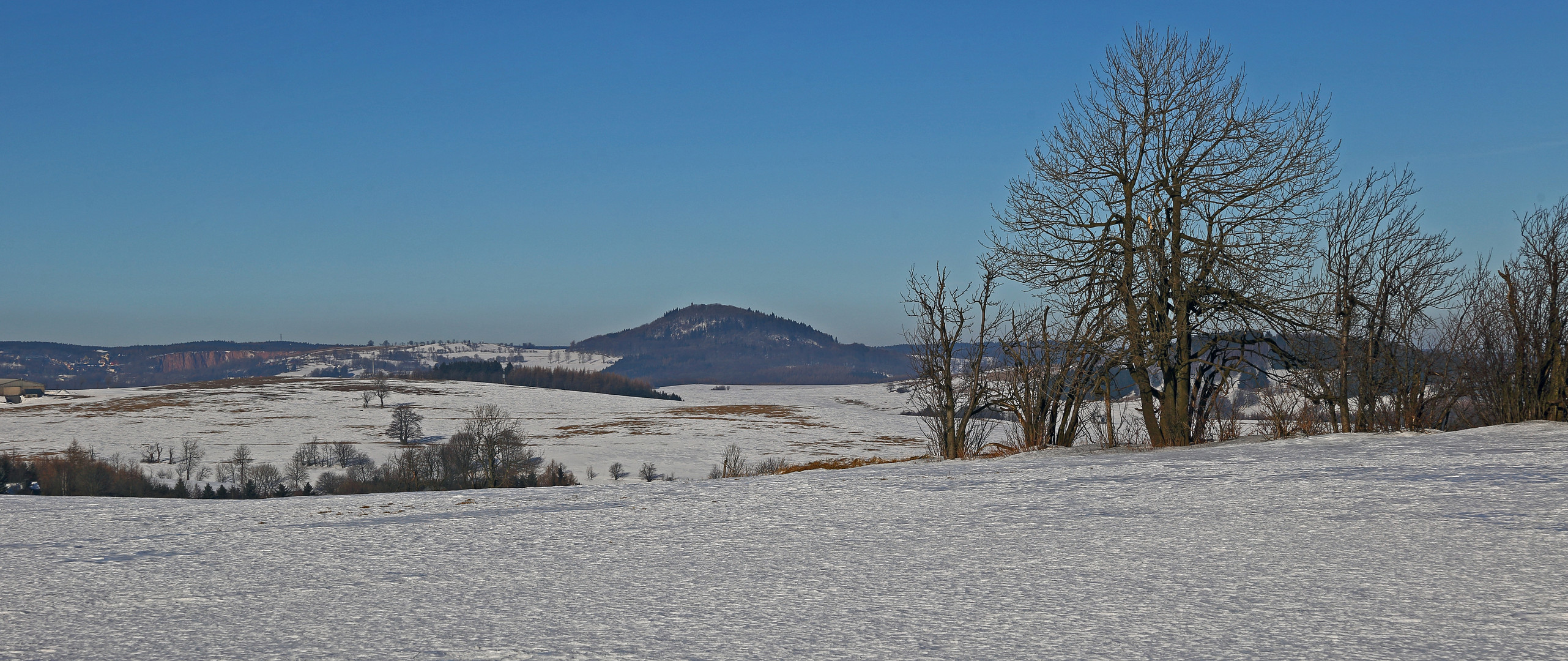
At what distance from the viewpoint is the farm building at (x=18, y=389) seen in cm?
12811

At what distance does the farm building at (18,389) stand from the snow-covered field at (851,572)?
14930 centimetres

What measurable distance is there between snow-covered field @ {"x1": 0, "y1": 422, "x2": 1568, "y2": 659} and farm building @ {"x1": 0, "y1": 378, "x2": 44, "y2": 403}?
490 feet

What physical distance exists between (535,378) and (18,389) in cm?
7950

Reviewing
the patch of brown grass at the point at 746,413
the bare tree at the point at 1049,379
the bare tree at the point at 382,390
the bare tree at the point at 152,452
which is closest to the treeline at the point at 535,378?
the bare tree at the point at 382,390

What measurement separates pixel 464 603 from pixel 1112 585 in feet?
13.2

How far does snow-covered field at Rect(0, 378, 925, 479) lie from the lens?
83562 millimetres

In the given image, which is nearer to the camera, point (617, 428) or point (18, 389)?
point (617, 428)

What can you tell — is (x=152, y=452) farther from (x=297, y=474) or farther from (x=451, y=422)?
(x=451, y=422)

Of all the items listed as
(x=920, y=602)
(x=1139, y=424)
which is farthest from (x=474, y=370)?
(x=920, y=602)

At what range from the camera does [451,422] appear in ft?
350

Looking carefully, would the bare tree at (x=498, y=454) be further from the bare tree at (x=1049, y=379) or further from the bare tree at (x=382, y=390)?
the bare tree at (x=382, y=390)

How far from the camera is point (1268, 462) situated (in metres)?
12.0

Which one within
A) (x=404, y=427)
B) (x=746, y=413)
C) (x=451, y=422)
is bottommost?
(x=451, y=422)

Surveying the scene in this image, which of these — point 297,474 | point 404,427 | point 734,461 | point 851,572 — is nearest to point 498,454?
point 297,474
